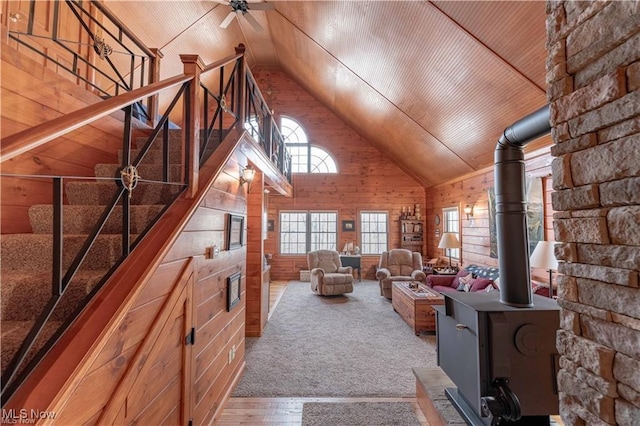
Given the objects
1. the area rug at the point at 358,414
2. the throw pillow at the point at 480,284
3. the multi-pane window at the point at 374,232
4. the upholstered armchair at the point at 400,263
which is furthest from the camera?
the multi-pane window at the point at 374,232

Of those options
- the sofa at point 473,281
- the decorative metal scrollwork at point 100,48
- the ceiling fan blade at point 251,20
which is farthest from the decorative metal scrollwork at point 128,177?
the ceiling fan blade at point 251,20

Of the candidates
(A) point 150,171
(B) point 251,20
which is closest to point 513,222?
(A) point 150,171

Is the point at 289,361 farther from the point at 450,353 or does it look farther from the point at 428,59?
the point at 428,59

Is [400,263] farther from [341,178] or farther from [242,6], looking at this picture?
[242,6]

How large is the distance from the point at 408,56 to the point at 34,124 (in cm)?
417

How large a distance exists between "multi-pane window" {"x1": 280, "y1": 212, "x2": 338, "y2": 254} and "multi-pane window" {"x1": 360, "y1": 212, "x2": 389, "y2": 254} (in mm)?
864

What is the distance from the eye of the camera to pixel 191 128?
172cm

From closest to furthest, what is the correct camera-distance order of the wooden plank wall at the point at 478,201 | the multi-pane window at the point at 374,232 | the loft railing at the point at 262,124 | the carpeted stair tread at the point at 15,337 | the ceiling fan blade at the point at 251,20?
the carpeted stair tread at the point at 15,337
the loft railing at the point at 262,124
the wooden plank wall at the point at 478,201
the ceiling fan blade at the point at 251,20
the multi-pane window at the point at 374,232

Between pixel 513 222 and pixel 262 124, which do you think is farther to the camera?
pixel 262 124

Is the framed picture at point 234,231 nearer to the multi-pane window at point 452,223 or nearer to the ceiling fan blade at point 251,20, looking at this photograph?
the ceiling fan blade at point 251,20

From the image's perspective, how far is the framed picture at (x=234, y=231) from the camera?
240cm

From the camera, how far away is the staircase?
1.13 m

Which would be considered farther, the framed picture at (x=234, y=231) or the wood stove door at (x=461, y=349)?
the framed picture at (x=234, y=231)

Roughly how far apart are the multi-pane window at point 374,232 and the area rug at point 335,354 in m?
3.23
